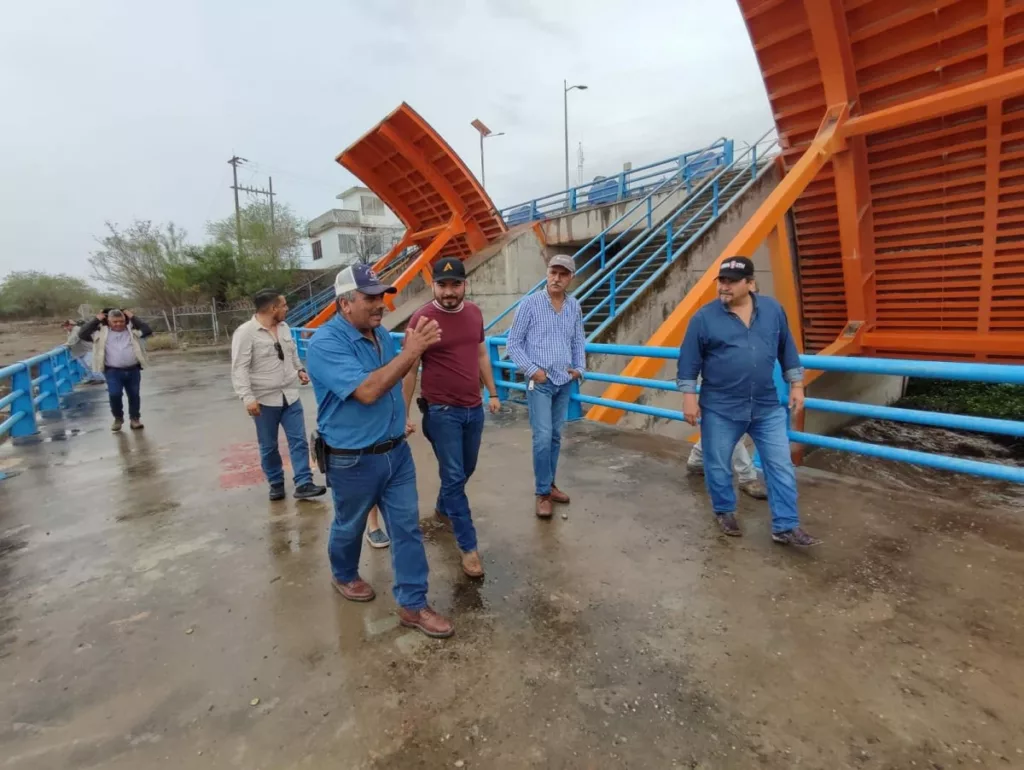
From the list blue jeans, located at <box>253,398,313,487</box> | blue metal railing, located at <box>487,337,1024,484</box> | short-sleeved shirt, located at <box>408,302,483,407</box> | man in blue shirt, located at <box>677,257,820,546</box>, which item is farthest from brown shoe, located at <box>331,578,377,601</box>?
blue metal railing, located at <box>487,337,1024,484</box>

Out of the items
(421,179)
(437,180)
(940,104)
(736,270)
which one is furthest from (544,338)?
(421,179)

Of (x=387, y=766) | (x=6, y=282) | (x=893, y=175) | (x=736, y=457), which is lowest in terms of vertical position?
(x=387, y=766)

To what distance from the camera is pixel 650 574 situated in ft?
9.53

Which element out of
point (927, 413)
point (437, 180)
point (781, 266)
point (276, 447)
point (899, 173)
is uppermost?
point (437, 180)

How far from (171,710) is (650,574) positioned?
7.38ft

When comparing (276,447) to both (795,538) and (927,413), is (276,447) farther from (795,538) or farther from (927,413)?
(927,413)

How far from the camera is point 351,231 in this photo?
121 ft

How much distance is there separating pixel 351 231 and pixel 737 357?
37321mm

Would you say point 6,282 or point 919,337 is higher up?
Answer: point 6,282

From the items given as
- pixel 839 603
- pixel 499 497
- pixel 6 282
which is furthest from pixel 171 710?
pixel 6 282

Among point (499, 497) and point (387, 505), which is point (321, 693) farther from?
point (499, 497)

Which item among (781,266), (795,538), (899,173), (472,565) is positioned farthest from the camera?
(781,266)

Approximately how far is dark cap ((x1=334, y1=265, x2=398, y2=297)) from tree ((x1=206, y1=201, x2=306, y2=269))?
22874 millimetres

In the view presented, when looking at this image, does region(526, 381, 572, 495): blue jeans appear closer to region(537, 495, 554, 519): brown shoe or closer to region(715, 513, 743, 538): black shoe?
region(537, 495, 554, 519): brown shoe
